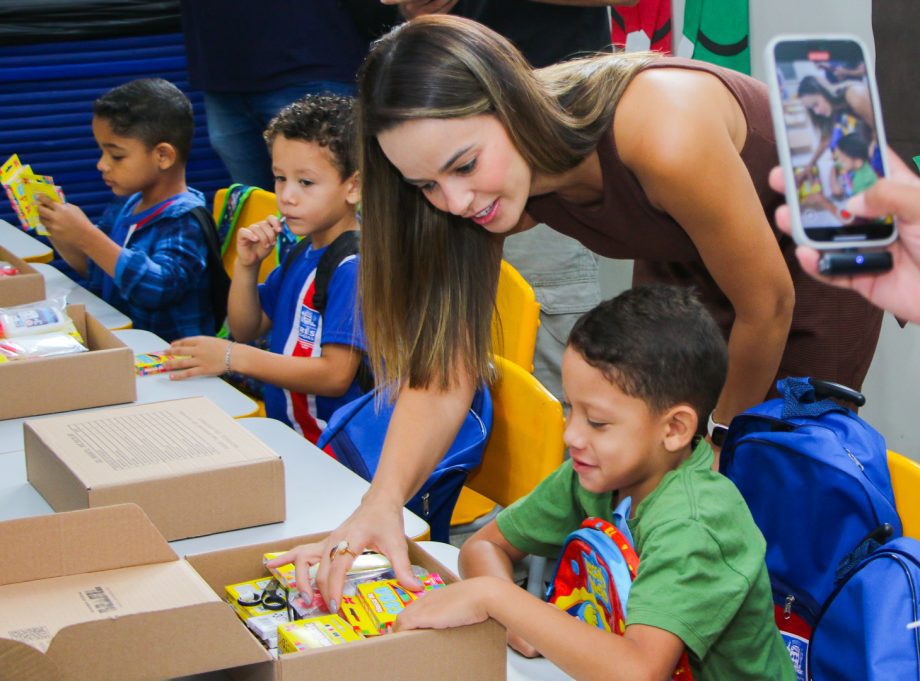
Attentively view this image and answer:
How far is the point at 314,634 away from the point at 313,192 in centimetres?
144

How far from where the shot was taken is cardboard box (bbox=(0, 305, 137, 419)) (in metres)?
1.89

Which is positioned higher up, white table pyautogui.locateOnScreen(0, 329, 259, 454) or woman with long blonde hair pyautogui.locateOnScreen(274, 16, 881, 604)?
woman with long blonde hair pyautogui.locateOnScreen(274, 16, 881, 604)

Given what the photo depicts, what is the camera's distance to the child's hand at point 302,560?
1222 millimetres

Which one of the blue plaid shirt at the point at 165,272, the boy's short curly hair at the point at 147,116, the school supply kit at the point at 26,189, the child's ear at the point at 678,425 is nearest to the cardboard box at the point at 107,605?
the child's ear at the point at 678,425

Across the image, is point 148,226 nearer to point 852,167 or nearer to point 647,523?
point 647,523

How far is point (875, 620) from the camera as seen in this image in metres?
1.22

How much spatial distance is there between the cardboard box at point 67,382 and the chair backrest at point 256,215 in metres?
1.10

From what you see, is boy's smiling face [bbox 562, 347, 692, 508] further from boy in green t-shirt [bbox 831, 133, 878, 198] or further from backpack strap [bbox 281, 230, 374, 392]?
backpack strap [bbox 281, 230, 374, 392]

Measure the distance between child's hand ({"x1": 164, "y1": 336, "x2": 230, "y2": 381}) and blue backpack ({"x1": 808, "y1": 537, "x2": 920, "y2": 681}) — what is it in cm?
126

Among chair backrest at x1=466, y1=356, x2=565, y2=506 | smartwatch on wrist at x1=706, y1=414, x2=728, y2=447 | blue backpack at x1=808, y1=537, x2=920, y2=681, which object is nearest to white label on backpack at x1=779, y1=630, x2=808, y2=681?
blue backpack at x1=808, y1=537, x2=920, y2=681

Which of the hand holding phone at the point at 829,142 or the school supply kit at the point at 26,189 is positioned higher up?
the hand holding phone at the point at 829,142

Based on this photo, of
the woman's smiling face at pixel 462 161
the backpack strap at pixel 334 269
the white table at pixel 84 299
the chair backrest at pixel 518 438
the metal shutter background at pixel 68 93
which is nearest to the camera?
the woman's smiling face at pixel 462 161

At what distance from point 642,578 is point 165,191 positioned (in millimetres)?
2277

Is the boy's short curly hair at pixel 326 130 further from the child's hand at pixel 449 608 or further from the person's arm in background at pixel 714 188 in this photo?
the child's hand at pixel 449 608
